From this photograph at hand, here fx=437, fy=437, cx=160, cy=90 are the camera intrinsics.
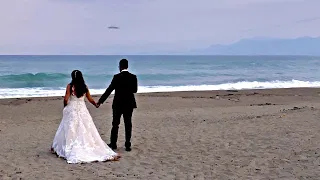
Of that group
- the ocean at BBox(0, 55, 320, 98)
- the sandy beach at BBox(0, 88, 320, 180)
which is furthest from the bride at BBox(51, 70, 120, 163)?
the ocean at BBox(0, 55, 320, 98)

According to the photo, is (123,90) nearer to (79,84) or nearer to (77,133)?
(79,84)

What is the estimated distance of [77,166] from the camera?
6.83 meters

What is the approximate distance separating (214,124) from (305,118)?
8.36ft

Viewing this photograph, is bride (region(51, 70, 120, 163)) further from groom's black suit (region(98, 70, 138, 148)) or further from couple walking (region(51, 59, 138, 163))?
groom's black suit (region(98, 70, 138, 148))

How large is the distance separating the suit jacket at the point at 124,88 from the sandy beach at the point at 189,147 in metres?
0.90

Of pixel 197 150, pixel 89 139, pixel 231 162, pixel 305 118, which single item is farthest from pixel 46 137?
pixel 305 118

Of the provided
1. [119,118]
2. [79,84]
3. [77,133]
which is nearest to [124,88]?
[119,118]

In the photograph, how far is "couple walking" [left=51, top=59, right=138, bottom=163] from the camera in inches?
290

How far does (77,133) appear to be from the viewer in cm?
753

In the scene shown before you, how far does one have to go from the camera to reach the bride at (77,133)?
7.36m

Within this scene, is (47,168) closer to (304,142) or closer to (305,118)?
(304,142)

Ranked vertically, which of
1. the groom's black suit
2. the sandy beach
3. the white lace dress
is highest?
the groom's black suit

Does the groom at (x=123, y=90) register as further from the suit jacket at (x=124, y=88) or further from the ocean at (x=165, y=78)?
the ocean at (x=165, y=78)

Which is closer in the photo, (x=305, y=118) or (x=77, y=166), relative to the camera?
(x=77, y=166)
